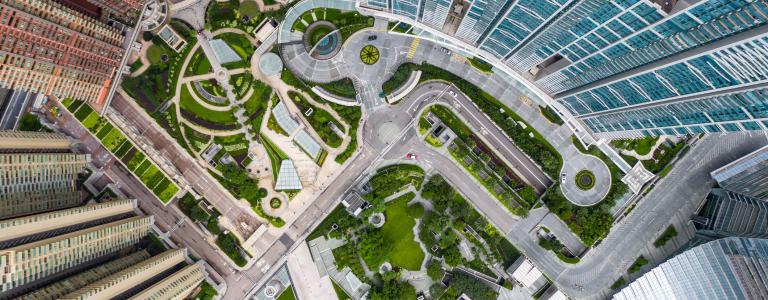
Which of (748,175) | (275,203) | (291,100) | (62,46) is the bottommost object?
(275,203)

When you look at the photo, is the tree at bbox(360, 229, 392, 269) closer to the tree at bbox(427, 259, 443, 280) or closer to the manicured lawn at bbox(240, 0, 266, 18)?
the tree at bbox(427, 259, 443, 280)

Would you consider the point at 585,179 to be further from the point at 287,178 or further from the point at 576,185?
the point at 287,178

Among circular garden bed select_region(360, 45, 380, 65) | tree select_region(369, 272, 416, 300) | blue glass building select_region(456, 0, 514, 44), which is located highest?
blue glass building select_region(456, 0, 514, 44)

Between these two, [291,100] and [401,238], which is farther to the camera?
[401,238]

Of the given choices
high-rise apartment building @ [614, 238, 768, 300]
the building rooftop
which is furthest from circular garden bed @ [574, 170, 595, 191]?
the building rooftop

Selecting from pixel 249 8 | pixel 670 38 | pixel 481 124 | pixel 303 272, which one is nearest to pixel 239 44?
pixel 249 8

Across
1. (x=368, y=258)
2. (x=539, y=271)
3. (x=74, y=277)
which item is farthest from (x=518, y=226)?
(x=74, y=277)

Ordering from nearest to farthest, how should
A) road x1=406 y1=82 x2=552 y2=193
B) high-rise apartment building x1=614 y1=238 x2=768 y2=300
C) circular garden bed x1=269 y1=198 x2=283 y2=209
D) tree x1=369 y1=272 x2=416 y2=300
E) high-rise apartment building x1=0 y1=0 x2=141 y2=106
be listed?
high-rise apartment building x1=0 y1=0 x2=141 y2=106 → high-rise apartment building x1=614 y1=238 x2=768 y2=300 → tree x1=369 y1=272 x2=416 y2=300 → circular garden bed x1=269 y1=198 x2=283 y2=209 → road x1=406 y1=82 x2=552 y2=193
